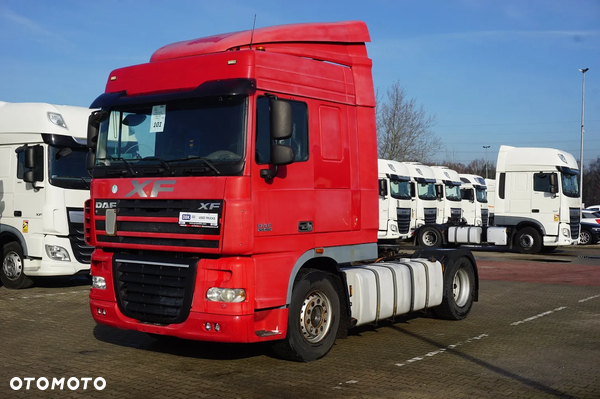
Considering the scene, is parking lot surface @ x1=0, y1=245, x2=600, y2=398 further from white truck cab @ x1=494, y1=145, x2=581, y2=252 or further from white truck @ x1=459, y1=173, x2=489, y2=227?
white truck @ x1=459, y1=173, x2=489, y2=227

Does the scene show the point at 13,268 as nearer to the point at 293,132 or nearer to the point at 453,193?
the point at 293,132

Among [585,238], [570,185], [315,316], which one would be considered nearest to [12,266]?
[315,316]

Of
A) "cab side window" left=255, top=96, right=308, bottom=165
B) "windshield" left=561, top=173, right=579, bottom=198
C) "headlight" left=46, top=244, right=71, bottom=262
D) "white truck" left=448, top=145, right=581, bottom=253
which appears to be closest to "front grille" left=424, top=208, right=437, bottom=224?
"white truck" left=448, top=145, right=581, bottom=253

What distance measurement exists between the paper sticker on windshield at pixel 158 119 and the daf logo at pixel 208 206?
1.09m

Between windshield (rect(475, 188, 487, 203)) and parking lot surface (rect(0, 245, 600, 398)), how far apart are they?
25566 millimetres

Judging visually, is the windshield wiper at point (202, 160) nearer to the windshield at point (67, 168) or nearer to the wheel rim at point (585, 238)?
the windshield at point (67, 168)

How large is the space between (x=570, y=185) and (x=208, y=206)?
2142 cm

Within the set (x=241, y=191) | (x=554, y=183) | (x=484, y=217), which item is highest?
(x=554, y=183)

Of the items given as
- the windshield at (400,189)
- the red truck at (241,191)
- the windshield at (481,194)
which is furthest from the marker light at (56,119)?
the windshield at (481,194)

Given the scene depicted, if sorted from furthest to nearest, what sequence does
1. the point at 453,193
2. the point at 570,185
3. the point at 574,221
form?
the point at 453,193 → the point at 574,221 → the point at 570,185

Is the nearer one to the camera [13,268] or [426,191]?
[13,268]

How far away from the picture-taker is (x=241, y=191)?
7.09m

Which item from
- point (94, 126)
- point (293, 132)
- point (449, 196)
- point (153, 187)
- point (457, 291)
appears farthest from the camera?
point (449, 196)

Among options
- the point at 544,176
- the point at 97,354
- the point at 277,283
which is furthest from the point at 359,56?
the point at 544,176
